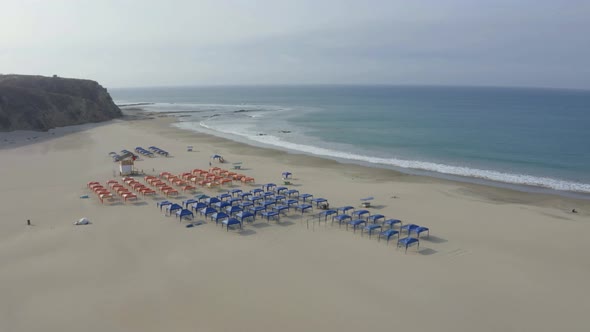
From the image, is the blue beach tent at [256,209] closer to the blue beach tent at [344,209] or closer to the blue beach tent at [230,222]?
the blue beach tent at [230,222]

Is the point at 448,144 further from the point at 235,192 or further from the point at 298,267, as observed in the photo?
the point at 298,267

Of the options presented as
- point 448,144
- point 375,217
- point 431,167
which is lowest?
point 375,217

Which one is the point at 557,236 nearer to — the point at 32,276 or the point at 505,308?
the point at 505,308

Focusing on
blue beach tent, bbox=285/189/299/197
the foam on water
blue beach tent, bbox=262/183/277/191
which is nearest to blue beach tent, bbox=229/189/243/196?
blue beach tent, bbox=262/183/277/191

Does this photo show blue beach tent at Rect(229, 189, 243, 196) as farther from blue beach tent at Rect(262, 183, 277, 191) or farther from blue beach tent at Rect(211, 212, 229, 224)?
blue beach tent at Rect(211, 212, 229, 224)

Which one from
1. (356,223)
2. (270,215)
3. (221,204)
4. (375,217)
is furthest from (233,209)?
(375,217)

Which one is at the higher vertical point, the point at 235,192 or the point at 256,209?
the point at 256,209

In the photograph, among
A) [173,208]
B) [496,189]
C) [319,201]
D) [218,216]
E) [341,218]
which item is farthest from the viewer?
[496,189]
